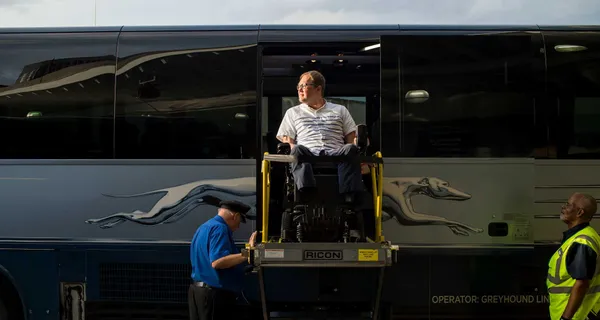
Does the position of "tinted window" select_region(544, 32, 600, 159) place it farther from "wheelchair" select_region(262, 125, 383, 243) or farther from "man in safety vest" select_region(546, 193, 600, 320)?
"wheelchair" select_region(262, 125, 383, 243)

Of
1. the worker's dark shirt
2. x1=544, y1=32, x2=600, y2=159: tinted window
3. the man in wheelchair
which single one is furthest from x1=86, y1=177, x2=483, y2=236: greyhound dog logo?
the worker's dark shirt

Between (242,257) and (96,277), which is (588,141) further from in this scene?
(96,277)

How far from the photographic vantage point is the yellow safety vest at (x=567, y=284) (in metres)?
5.02

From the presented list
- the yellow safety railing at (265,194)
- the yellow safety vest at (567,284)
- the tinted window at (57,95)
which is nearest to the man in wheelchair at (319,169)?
the yellow safety railing at (265,194)

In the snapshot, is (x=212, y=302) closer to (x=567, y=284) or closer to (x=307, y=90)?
(x=307, y=90)

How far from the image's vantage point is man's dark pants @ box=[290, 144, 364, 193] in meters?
5.25

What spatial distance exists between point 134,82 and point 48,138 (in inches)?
39.1

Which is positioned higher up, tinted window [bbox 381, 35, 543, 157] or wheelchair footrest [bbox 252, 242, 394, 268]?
tinted window [bbox 381, 35, 543, 157]

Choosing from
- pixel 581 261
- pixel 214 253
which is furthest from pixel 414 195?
pixel 214 253

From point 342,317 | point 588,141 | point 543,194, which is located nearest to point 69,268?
point 342,317

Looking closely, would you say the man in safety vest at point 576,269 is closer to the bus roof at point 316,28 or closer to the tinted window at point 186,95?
the bus roof at point 316,28

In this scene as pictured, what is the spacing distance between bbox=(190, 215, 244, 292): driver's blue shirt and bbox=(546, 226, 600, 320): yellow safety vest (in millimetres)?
2597

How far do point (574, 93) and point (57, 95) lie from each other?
5031 mm

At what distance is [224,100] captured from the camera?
6.32m
